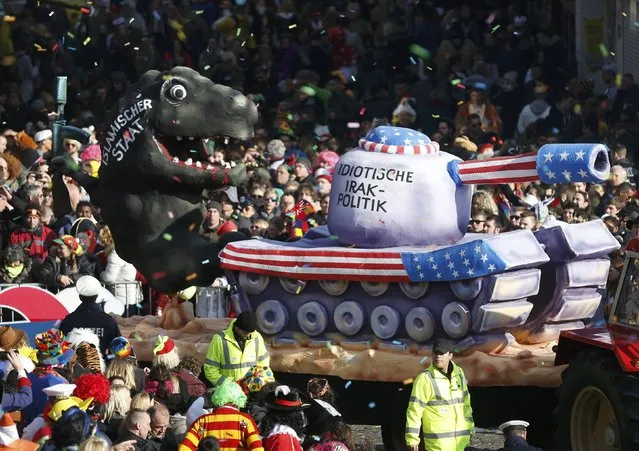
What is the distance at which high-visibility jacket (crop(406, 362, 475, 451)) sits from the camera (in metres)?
13.3

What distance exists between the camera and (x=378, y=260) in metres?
14.8

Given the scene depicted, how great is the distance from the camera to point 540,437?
14508mm

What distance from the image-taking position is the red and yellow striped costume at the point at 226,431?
11422mm

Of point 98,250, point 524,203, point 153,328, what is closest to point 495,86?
point 524,203

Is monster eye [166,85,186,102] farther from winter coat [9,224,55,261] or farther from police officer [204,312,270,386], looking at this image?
winter coat [9,224,55,261]

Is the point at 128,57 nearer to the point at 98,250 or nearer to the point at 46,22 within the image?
the point at 46,22

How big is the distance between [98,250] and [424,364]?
5304mm

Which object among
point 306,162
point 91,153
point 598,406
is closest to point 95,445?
point 598,406

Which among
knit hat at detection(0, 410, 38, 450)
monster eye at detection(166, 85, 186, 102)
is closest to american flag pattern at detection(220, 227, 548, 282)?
monster eye at detection(166, 85, 186, 102)

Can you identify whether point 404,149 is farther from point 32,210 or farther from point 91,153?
point 91,153

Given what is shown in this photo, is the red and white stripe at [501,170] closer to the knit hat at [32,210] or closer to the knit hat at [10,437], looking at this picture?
the knit hat at [10,437]

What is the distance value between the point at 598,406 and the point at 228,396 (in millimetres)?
3064

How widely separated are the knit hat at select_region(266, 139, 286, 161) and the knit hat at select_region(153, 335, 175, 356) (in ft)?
28.2

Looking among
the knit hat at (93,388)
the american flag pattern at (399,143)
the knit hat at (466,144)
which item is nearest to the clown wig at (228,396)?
the knit hat at (93,388)
